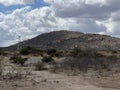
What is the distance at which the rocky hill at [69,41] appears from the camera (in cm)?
14107

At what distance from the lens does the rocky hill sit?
141075mm

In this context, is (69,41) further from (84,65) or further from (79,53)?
(84,65)

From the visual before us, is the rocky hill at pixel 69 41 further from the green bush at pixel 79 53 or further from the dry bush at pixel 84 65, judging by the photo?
the dry bush at pixel 84 65

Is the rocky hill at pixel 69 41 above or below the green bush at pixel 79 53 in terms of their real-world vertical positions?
above

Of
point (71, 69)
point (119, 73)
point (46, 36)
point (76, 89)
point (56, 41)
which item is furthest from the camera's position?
point (46, 36)

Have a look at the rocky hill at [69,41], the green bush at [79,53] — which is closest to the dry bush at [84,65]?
the green bush at [79,53]

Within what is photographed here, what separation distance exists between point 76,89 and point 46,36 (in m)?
141

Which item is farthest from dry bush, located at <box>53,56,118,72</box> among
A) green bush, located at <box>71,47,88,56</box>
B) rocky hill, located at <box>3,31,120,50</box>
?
rocky hill, located at <box>3,31,120,50</box>

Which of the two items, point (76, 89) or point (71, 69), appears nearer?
point (76, 89)

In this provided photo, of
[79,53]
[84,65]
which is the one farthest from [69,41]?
[84,65]

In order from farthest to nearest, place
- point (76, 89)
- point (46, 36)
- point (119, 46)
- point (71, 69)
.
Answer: point (46, 36), point (119, 46), point (71, 69), point (76, 89)

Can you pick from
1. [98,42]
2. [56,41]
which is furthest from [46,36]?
[98,42]

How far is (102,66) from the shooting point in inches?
1540

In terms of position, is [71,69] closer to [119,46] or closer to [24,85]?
[24,85]
